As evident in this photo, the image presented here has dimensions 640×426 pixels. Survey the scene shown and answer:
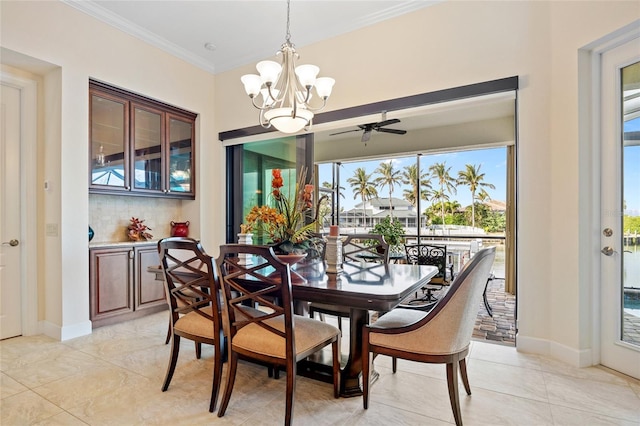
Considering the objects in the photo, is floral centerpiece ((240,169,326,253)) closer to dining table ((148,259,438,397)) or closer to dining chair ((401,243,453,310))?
dining table ((148,259,438,397))

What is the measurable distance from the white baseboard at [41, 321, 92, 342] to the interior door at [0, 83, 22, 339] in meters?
0.25

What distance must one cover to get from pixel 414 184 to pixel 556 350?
4319 millimetres

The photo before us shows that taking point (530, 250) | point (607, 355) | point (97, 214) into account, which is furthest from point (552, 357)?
point (97, 214)

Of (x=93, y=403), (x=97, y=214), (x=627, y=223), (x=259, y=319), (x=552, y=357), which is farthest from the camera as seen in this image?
(x=97, y=214)

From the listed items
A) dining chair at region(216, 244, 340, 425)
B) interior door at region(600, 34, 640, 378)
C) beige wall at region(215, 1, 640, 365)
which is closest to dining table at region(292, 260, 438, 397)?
dining chair at region(216, 244, 340, 425)

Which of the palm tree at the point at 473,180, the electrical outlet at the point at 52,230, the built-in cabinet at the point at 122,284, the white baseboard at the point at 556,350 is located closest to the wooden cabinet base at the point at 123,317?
the built-in cabinet at the point at 122,284

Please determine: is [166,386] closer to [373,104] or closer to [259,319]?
[259,319]

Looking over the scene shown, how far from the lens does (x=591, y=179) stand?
2.53 metres

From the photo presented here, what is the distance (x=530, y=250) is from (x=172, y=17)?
13.8ft

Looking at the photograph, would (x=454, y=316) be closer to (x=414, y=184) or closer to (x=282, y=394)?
(x=282, y=394)

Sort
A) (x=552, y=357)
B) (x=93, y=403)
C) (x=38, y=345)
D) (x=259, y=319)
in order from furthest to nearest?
(x=38, y=345) < (x=552, y=357) < (x=93, y=403) < (x=259, y=319)

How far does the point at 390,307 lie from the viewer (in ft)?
5.42

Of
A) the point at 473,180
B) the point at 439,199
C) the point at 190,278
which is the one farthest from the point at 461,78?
the point at 439,199

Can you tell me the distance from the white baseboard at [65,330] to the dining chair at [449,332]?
9.62ft
